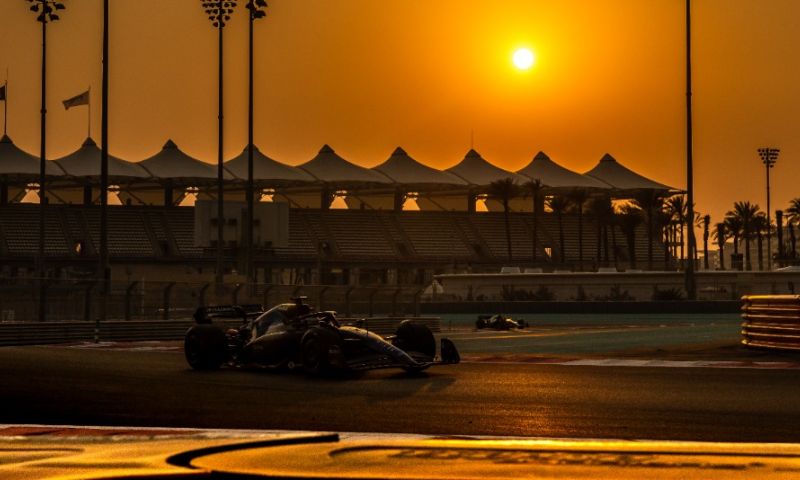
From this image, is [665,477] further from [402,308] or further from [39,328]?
[402,308]

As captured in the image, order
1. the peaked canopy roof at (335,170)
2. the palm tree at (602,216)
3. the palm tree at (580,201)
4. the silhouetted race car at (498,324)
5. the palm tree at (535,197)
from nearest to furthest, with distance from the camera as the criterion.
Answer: the silhouetted race car at (498,324), the peaked canopy roof at (335,170), the palm tree at (535,197), the palm tree at (580,201), the palm tree at (602,216)

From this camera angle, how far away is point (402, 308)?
46.2 meters

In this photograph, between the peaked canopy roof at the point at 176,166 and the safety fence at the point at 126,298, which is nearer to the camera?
the safety fence at the point at 126,298

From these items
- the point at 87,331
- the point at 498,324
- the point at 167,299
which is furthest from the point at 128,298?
the point at 498,324

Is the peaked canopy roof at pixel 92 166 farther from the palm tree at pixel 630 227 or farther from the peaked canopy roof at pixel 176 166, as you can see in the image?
the palm tree at pixel 630 227

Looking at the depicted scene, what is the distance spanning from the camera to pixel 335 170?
361 feet

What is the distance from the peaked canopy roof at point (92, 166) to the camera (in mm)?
100500

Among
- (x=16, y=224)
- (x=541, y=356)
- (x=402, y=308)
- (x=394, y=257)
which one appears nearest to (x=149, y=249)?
(x=16, y=224)

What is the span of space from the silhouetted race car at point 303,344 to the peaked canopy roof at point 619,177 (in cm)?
9783

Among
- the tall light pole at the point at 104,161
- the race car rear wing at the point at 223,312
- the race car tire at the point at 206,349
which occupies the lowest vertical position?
the race car tire at the point at 206,349

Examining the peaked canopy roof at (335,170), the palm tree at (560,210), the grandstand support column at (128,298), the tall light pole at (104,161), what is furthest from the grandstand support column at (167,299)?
the palm tree at (560,210)

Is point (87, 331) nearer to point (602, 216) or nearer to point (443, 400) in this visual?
point (443, 400)

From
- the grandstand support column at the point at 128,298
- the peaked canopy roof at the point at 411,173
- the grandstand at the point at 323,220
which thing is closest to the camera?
the grandstand support column at the point at 128,298

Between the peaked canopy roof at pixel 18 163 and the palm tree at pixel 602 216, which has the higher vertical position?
the peaked canopy roof at pixel 18 163
